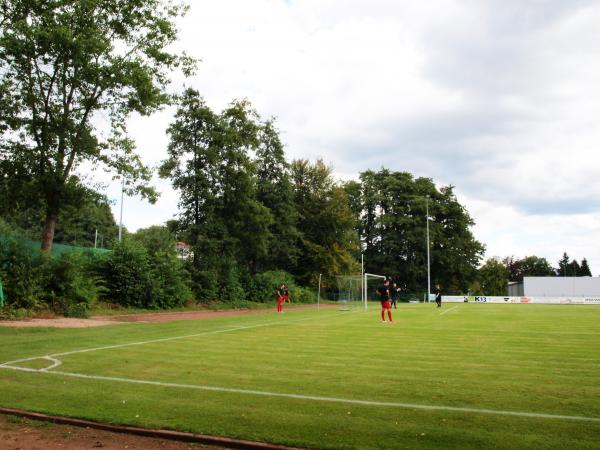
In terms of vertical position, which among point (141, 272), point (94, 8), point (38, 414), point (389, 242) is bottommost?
point (38, 414)

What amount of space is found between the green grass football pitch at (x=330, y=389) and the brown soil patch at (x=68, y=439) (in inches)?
12.5

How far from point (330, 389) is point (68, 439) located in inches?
151

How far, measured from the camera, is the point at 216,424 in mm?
6141

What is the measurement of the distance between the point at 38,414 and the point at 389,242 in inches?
2935

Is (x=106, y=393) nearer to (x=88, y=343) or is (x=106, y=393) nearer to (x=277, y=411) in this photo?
(x=277, y=411)

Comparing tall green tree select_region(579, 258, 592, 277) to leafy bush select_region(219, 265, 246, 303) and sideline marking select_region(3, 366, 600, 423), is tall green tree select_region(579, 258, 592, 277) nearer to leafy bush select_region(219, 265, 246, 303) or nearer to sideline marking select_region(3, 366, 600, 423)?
leafy bush select_region(219, 265, 246, 303)

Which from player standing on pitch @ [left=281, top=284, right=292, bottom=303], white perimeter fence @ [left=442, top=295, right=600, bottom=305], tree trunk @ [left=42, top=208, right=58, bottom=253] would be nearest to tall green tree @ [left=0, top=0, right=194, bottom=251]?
tree trunk @ [left=42, top=208, right=58, bottom=253]

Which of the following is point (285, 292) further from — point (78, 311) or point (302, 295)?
point (78, 311)

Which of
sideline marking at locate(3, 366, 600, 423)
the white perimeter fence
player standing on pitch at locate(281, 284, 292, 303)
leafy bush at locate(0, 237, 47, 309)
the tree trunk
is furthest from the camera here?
the white perimeter fence

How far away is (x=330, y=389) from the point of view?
8.00m

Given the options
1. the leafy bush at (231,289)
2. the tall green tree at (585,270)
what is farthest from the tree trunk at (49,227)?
the tall green tree at (585,270)

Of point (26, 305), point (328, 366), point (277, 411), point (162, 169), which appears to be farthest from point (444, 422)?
point (162, 169)

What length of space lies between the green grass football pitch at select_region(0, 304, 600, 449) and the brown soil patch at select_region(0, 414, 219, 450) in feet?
1.04

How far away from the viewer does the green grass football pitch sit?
586cm
